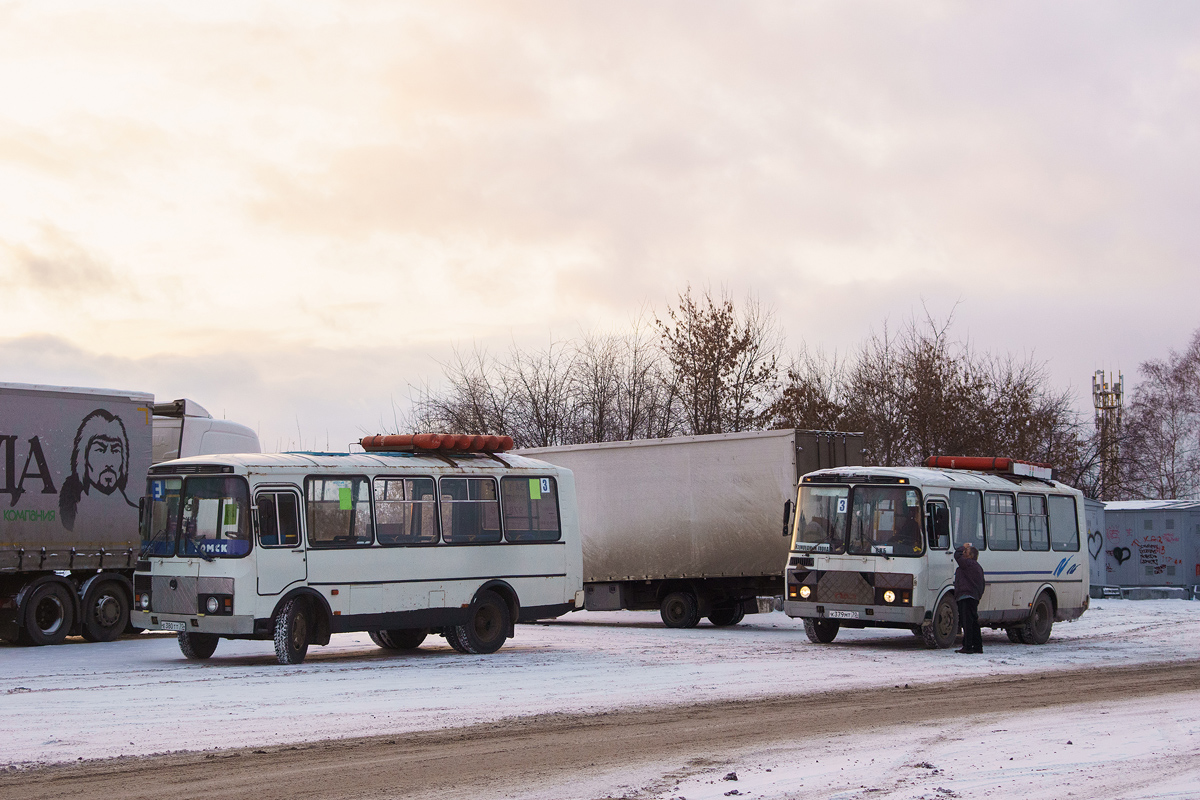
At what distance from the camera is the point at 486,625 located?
18.9 meters

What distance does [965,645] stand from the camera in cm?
1973

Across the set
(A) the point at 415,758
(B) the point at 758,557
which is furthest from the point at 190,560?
(B) the point at 758,557

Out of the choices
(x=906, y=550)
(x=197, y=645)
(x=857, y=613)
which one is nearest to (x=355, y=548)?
(x=197, y=645)

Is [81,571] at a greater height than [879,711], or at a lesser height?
greater

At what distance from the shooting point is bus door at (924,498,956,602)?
20016 millimetres

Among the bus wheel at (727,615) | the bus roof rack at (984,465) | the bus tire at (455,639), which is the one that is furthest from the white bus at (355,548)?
the bus roof rack at (984,465)

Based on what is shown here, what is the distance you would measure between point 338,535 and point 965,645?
359 inches

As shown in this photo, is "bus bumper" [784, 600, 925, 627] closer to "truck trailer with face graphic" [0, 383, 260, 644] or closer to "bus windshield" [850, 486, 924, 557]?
"bus windshield" [850, 486, 924, 557]

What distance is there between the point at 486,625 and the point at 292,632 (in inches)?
124

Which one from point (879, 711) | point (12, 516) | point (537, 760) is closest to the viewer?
point (537, 760)

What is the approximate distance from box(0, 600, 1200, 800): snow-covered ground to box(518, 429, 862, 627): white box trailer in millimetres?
1193

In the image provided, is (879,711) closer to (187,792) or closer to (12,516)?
(187,792)

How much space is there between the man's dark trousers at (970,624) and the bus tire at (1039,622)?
2.87 m

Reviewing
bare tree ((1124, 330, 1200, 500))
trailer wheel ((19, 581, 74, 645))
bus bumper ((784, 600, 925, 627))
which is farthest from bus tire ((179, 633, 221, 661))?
bare tree ((1124, 330, 1200, 500))
